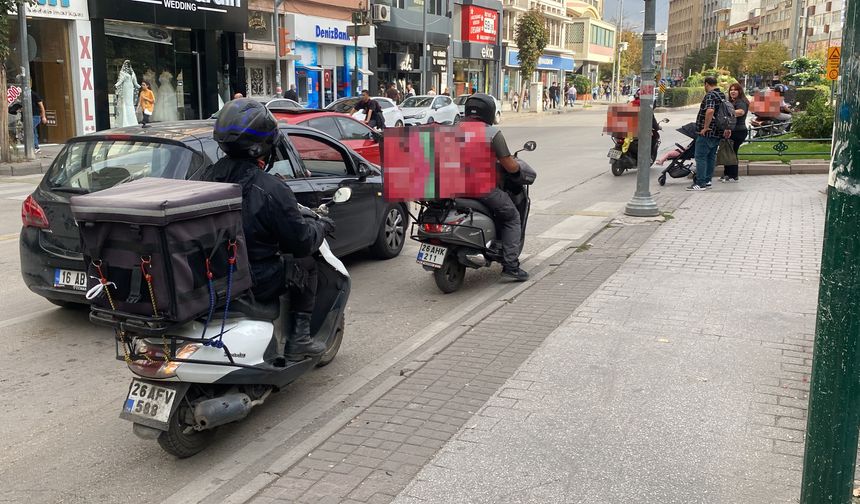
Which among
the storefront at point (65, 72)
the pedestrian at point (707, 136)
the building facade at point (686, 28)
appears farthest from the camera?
the building facade at point (686, 28)

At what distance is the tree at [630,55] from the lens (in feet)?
337

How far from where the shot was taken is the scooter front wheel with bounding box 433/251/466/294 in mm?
7516

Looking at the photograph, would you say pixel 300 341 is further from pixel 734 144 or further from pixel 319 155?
pixel 734 144

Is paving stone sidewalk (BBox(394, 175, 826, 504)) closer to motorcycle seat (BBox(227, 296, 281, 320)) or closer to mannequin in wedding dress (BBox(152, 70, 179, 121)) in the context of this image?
motorcycle seat (BBox(227, 296, 281, 320))

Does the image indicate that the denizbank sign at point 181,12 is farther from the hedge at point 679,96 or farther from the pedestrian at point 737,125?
the hedge at point 679,96

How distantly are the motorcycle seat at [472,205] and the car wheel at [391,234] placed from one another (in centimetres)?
159

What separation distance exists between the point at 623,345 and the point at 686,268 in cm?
267

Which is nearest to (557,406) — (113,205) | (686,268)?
(113,205)

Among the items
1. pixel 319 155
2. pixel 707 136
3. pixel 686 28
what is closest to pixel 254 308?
pixel 319 155

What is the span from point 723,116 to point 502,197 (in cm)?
725

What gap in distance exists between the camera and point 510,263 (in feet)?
25.6

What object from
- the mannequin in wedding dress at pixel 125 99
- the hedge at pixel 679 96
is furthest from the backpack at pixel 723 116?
the hedge at pixel 679 96

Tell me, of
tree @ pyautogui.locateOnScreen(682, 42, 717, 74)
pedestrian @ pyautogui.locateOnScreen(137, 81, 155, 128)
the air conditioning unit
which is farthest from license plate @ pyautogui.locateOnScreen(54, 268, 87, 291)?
tree @ pyautogui.locateOnScreen(682, 42, 717, 74)

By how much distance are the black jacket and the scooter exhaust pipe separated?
2.06 feet
